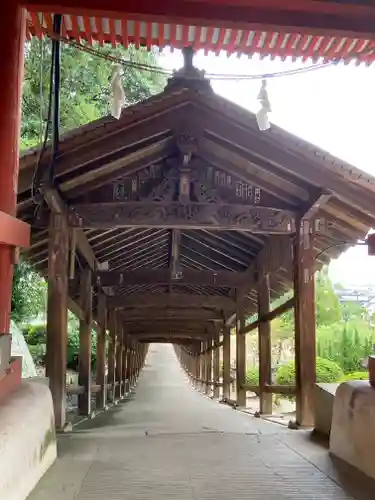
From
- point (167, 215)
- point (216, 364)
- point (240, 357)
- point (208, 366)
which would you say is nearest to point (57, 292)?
point (167, 215)

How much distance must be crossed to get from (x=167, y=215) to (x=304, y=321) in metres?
2.08

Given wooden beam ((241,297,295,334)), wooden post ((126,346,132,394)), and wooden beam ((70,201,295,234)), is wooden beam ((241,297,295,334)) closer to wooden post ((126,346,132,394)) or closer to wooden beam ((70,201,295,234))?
wooden beam ((70,201,295,234))

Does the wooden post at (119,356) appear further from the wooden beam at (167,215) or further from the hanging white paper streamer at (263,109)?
the hanging white paper streamer at (263,109)

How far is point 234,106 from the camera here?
6.28m

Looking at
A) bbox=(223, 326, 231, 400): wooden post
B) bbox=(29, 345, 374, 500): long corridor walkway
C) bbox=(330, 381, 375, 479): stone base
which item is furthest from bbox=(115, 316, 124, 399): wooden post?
bbox=(330, 381, 375, 479): stone base

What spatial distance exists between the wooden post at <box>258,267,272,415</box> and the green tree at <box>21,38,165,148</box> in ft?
15.1

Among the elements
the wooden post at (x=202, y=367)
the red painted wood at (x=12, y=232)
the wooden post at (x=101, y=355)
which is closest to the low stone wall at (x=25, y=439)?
the red painted wood at (x=12, y=232)

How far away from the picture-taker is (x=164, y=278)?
10.4 meters

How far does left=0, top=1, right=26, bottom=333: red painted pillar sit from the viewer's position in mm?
3910

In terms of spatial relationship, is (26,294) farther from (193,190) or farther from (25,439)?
(25,439)

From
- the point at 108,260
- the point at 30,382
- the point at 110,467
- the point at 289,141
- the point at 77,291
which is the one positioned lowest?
the point at 110,467

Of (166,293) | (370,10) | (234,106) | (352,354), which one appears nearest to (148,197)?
(234,106)

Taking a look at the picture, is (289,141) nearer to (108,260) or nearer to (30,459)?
(30,459)

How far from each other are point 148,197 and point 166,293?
235 inches
